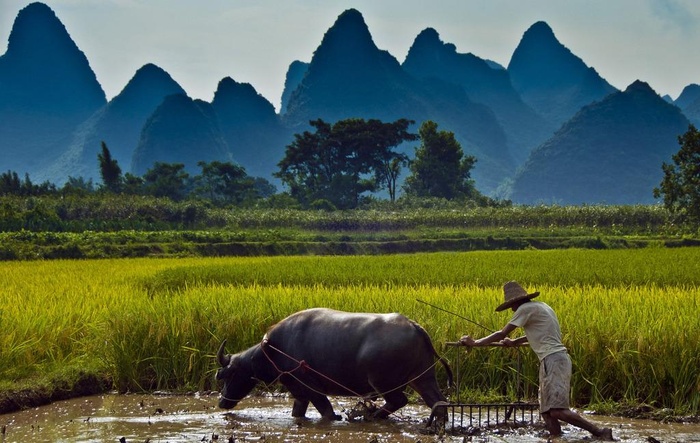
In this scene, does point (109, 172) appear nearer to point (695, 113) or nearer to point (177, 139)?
point (177, 139)

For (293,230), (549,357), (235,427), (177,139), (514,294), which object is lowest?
(235,427)

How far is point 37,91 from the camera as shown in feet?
541

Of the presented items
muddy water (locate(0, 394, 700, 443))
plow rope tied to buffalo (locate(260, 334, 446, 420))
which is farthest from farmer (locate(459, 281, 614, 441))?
plow rope tied to buffalo (locate(260, 334, 446, 420))

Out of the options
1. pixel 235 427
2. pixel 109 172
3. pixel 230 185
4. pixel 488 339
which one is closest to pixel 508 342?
pixel 488 339

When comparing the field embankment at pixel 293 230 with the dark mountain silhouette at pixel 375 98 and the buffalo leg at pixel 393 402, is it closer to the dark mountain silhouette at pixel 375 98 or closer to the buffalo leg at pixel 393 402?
the buffalo leg at pixel 393 402

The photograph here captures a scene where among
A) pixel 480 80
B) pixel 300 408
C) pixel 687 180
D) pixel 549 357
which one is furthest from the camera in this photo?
pixel 480 80

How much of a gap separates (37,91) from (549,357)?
17321 cm

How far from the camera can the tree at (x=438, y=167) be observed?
2368 inches

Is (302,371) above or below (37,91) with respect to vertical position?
below

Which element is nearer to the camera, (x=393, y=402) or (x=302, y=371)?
(x=393, y=402)

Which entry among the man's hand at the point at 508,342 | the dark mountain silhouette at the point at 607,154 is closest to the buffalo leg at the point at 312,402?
the man's hand at the point at 508,342

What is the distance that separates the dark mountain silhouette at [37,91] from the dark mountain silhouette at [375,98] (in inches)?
1817

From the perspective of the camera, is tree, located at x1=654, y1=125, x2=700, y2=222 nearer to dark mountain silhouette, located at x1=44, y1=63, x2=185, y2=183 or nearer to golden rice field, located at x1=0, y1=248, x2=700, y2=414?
golden rice field, located at x1=0, y1=248, x2=700, y2=414

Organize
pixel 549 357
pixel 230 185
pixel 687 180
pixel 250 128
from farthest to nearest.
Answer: pixel 250 128 → pixel 230 185 → pixel 687 180 → pixel 549 357
